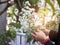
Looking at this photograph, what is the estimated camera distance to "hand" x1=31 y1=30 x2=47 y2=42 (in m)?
0.81

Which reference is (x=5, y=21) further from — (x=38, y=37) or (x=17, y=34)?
(x=38, y=37)

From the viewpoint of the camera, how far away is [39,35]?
0.82 metres

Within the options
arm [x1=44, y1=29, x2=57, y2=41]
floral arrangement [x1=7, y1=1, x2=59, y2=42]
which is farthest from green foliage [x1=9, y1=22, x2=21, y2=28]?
arm [x1=44, y1=29, x2=57, y2=41]

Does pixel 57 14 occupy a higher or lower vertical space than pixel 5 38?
higher

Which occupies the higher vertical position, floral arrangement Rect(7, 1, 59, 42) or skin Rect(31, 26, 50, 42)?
floral arrangement Rect(7, 1, 59, 42)

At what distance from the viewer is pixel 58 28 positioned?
78cm

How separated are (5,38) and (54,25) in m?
0.31

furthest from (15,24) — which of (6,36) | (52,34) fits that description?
(52,34)

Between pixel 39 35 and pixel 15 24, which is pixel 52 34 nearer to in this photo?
pixel 39 35

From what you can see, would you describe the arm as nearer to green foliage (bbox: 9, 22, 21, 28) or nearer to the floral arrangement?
the floral arrangement

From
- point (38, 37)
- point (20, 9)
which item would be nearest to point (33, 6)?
point (20, 9)

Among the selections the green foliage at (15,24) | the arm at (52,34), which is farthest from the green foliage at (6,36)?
the arm at (52,34)

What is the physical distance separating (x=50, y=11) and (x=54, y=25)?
8cm

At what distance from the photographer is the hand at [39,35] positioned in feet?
Answer: 2.66
